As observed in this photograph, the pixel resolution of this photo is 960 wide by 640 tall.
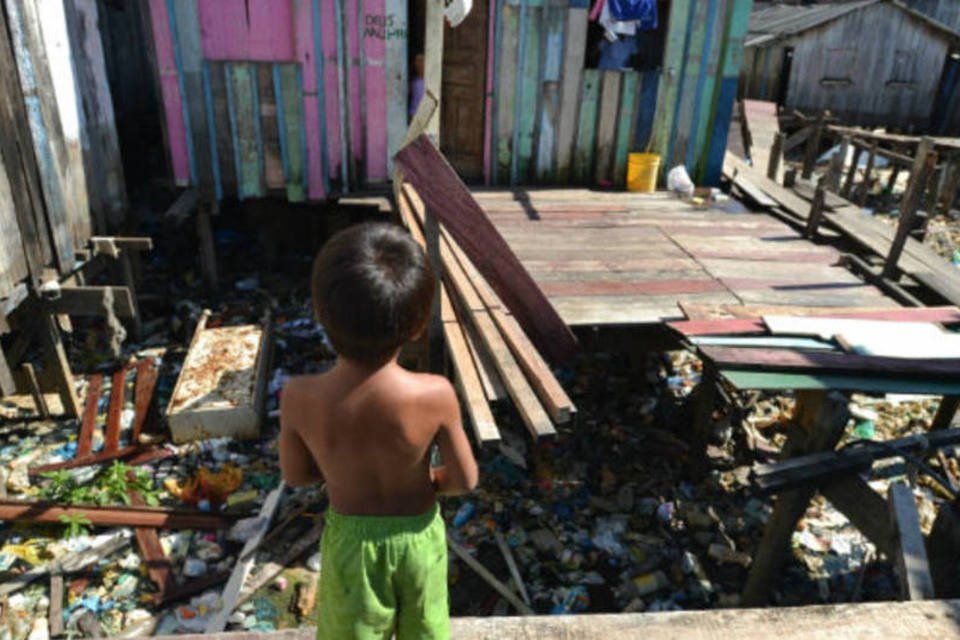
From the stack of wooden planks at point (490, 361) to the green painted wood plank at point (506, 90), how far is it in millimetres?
3567

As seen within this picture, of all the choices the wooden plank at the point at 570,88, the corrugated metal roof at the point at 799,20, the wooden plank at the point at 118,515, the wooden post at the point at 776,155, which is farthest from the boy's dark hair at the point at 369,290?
the corrugated metal roof at the point at 799,20

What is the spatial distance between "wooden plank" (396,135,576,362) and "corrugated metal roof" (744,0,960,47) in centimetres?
1730

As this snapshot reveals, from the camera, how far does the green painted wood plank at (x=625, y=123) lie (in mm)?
8422

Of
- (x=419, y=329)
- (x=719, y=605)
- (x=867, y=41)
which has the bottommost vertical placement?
(x=719, y=605)

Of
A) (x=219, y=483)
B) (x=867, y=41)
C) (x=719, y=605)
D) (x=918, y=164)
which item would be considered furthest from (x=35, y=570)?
(x=867, y=41)

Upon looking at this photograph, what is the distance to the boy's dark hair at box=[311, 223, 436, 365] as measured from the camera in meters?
1.75

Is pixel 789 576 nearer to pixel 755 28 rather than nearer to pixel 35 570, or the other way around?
pixel 35 570

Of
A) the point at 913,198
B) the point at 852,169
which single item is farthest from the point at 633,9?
the point at 852,169

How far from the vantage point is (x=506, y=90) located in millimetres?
8188

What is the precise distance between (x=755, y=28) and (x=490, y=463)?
2340 cm

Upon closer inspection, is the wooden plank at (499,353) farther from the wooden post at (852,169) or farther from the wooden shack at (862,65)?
the wooden shack at (862,65)

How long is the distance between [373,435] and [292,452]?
12.7 inches

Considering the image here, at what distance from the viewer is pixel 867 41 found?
69.2 ft

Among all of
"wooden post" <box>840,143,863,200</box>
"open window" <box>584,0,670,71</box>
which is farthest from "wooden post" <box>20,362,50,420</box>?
"wooden post" <box>840,143,863,200</box>
